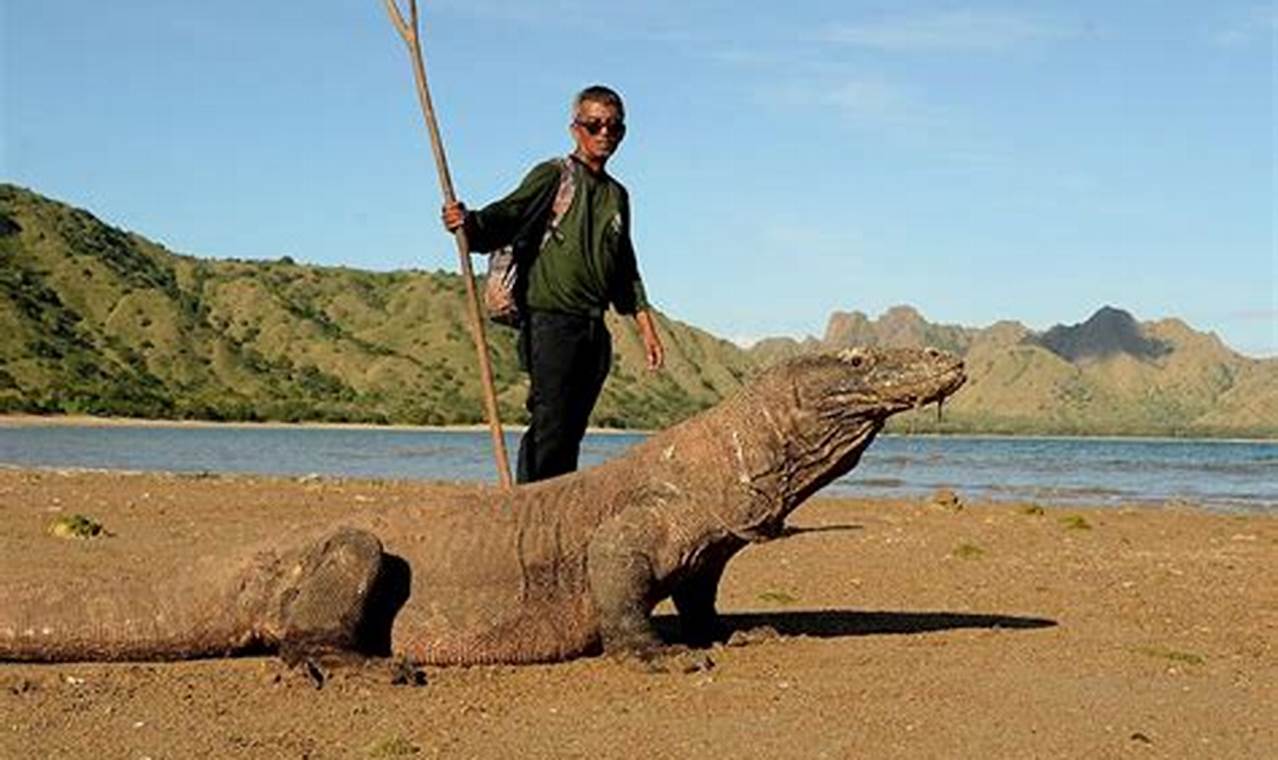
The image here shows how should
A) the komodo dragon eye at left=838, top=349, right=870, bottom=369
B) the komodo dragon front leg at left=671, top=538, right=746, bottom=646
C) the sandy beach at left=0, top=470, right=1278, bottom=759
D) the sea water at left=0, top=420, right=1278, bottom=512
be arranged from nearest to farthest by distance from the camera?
the sandy beach at left=0, top=470, right=1278, bottom=759 → the komodo dragon eye at left=838, top=349, right=870, bottom=369 → the komodo dragon front leg at left=671, top=538, right=746, bottom=646 → the sea water at left=0, top=420, right=1278, bottom=512

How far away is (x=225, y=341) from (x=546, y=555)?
15394 centimetres

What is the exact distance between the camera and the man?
10.2 m

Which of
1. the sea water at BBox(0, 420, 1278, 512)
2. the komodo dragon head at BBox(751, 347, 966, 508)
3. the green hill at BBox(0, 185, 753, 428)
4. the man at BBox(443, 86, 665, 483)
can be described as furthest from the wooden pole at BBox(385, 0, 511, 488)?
the green hill at BBox(0, 185, 753, 428)

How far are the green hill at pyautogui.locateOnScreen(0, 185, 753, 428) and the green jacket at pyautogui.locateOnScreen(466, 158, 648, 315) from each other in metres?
101

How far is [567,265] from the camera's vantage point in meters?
10.3

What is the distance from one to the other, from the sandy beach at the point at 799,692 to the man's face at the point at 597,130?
2.29 m

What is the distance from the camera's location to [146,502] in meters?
24.2

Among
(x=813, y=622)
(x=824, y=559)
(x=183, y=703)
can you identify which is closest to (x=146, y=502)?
(x=824, y=559)

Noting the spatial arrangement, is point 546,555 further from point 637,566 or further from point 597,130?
point 597,130

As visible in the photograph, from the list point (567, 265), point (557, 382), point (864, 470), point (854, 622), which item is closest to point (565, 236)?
point (567, 265)

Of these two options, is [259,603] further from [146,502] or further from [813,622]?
[146,502]

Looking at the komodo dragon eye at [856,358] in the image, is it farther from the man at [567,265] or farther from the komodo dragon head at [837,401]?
the man at [567,265]

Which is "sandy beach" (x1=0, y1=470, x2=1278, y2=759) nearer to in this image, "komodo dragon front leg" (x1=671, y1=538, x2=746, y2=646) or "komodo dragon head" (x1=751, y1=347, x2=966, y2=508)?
"komodo dragon front leg" (x1=671, y1=538, x2=746, y2=646)

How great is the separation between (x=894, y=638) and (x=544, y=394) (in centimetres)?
260
